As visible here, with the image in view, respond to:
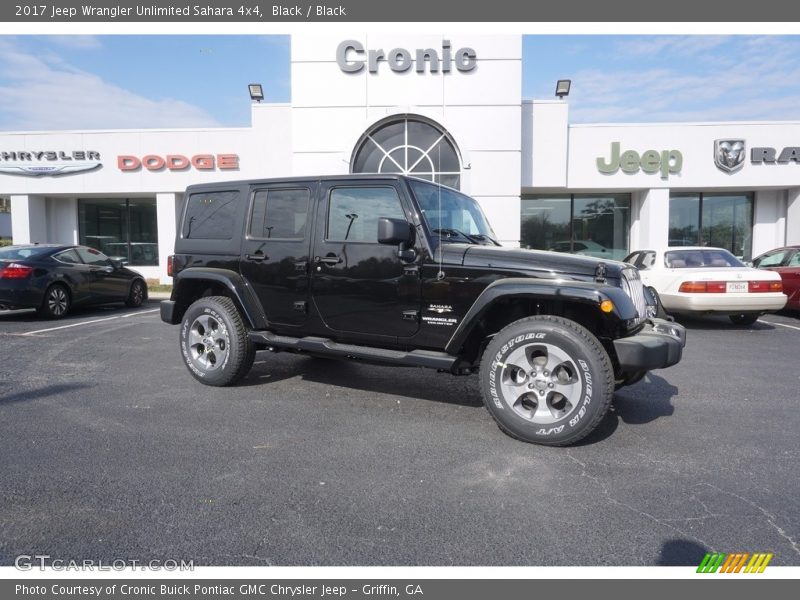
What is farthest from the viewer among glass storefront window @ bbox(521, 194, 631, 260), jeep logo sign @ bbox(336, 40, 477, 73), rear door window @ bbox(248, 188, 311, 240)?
glass storefront window @ bbox(521, 194, 631, 260)

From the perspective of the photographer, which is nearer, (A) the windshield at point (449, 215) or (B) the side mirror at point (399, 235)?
(B) the side mirror at point (399, 235)

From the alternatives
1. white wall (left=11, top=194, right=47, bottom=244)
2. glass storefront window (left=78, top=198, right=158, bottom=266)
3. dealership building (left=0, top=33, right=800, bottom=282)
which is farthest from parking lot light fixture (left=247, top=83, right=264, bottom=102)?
white wall (left=11, top=194, right=47, bottom=244)

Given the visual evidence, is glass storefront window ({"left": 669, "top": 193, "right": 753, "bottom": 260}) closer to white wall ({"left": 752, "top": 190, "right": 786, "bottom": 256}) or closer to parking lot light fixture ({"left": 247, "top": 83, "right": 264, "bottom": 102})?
white wall ({"left": 752, "top": 190, "right": 786, "bottom": 256})

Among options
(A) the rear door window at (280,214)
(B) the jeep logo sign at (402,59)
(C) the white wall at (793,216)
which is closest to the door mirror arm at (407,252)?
(A) the rear door window at (280,214)

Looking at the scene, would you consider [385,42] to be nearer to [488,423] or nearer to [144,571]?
[488,423]

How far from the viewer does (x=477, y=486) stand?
10.3 feet

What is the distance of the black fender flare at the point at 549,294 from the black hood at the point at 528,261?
112 millimetres

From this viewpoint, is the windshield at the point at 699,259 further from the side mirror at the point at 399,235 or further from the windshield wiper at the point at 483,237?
the side mirror at the point at 399,235

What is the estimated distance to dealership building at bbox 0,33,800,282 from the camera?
605 inches

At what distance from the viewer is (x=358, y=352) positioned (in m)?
4.54

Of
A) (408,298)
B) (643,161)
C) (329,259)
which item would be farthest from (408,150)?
(408,298)

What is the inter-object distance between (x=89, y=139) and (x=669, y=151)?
778 inches

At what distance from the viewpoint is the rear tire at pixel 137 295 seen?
12375 millimetres

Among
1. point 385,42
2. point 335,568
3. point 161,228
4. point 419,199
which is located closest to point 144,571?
point 335,568
